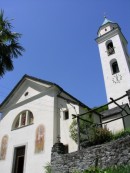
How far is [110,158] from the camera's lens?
28.9 ft

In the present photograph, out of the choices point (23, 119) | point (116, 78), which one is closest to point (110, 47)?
point (116, 78)

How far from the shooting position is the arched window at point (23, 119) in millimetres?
17147

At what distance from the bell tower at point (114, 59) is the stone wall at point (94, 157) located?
12.9m

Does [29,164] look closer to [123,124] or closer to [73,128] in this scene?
[73,128]

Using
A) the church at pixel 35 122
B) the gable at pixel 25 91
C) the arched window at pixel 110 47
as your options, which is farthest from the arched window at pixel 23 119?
the arched window at pixel 110 47

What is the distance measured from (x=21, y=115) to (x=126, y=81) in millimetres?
12821

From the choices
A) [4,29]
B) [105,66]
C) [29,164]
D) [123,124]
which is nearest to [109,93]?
[105,66]

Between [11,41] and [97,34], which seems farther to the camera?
[97,34]

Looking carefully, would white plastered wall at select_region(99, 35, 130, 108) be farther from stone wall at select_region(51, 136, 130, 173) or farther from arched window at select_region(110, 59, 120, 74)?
stone wall at select_region(51, 136, 130, 173)

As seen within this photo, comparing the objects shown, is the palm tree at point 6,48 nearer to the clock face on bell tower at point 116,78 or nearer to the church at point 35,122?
the church at point 35,122

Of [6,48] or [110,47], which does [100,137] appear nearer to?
[6,48]

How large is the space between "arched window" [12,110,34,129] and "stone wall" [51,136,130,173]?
6.27 m

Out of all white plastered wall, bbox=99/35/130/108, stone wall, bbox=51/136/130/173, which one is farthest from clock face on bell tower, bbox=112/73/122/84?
stone wall, bbox=51/136/130/173

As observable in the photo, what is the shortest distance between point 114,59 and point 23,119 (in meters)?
15.3
